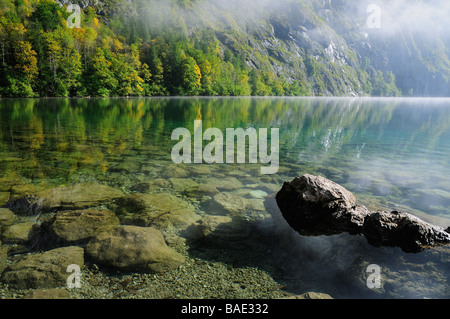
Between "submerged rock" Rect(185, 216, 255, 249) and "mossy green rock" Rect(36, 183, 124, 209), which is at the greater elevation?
"mossy green rock" Rect(36, 183, 124, 209)

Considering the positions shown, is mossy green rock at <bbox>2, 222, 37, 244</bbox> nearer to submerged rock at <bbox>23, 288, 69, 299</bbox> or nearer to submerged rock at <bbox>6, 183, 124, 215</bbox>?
submerged rock at <bbox>6, 183, 124, 215</bbox>

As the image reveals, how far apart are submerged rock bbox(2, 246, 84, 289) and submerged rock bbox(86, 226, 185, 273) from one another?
430 millimetres

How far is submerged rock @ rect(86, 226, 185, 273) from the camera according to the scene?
5523 mm

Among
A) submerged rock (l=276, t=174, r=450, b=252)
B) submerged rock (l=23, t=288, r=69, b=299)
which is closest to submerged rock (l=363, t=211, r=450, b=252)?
submerged rock (l=276, t=174, r=450, b=252)

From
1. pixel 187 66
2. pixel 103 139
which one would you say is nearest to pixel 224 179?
pixel 103 139

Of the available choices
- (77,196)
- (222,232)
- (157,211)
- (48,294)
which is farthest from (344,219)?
(77,196)

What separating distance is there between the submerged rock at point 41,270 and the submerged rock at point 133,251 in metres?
0.43

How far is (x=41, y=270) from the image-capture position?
199 inches

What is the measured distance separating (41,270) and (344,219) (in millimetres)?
7002

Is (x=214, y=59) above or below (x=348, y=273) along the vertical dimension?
above

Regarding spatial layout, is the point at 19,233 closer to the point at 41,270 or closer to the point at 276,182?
the point at 41,270
